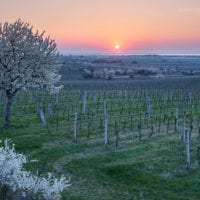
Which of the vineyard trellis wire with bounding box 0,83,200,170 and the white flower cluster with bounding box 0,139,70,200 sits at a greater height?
the white flower cluster with bounding box 0,139,70,200

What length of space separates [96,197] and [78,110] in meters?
20.1

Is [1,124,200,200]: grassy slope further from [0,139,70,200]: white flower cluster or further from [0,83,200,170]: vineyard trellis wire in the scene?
[0,139,70,200]: white flower cluster

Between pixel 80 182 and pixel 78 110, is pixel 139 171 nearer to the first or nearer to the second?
pixel 80 182

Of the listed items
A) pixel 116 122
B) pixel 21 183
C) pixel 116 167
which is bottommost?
pixel 116 167

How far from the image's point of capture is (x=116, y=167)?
1542 cm

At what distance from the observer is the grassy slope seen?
1325 cm

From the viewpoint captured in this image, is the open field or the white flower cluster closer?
the white flower cluster

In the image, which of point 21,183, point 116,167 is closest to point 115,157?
point 116,167

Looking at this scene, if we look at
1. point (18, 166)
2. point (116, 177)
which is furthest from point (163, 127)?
point (18, 166)

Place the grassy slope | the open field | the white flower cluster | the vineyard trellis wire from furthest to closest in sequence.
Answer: the vineyard trellis wire < the open field < the grassy slope < the white flower cluster

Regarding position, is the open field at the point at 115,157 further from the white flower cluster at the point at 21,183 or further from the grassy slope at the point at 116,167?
the white flower cluster at the point at 21,183

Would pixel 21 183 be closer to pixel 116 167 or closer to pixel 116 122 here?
pixel 116 167

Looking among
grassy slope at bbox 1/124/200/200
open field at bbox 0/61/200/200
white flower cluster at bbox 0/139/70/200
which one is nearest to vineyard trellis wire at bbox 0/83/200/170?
open field at bbox 0/61/200/200

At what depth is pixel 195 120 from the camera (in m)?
26.4
